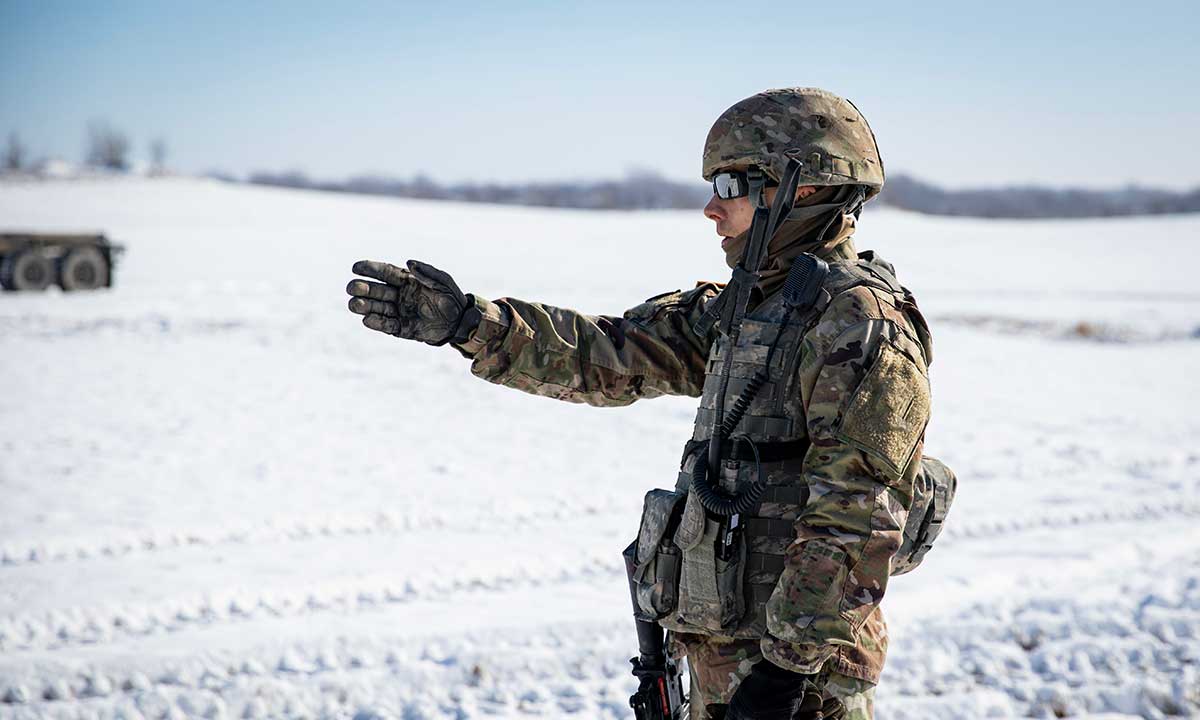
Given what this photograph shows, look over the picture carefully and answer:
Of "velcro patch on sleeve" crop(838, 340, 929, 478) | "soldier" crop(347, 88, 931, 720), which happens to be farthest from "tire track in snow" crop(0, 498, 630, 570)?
"velcro patch on sleeve" crop(838, 340, 929, 478)

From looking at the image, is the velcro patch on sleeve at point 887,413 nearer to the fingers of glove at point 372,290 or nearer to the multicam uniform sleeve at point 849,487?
the multicam uniform sleeve at point 849,487

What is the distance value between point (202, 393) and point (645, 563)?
903 centimetres

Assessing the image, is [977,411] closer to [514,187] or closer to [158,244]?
[158,244]

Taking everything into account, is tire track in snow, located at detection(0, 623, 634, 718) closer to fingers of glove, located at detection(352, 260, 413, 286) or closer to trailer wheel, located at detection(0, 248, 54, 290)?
fingers of glove, located at detection(352, 260, 413, 286)

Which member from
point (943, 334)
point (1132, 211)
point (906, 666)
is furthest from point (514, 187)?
point (906, 666)

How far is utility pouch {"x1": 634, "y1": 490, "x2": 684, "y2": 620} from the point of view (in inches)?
100

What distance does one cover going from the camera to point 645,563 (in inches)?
102

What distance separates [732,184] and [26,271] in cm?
1841

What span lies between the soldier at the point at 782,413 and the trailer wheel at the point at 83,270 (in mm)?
17924

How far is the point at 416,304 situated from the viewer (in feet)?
8.82

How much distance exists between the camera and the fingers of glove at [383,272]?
8.48ft

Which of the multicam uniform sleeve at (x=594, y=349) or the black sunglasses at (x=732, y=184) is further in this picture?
the multicam uniform sleeve at (x=594, y=349)

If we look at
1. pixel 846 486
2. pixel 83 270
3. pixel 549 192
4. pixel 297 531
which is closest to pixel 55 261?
pixel 83 270

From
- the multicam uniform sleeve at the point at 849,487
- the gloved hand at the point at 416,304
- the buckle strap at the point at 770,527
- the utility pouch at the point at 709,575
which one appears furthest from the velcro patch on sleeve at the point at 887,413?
the gloved hand at the point at 416,304
